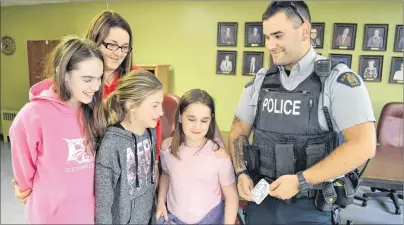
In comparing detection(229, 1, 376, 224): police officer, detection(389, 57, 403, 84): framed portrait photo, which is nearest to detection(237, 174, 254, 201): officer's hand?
detection(229, 1, 376, 224): police officer

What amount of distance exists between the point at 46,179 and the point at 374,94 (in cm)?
96

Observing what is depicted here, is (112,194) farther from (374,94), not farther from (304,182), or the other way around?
(374,94)

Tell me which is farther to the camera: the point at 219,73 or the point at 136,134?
the point at 219,73

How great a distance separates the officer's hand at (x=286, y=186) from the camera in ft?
2.19

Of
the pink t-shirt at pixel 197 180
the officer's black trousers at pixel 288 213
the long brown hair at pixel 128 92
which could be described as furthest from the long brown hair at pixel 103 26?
the officer's black trousers at pixel 288 213

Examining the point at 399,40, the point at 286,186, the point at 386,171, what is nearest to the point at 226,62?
the point at 286,186

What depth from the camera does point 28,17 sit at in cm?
77

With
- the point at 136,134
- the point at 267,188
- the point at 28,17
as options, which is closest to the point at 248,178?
the point at 267,188

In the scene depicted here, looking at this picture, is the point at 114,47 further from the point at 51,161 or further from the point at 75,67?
the point at 51,161

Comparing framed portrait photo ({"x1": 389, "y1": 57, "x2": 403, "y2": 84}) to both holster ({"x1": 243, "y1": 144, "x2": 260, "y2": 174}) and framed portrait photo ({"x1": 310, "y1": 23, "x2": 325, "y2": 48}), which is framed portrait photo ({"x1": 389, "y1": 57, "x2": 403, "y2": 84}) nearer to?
framed portrait photo ({"x1": 310, "y1": 23, "x2": 325, "y2": 48})

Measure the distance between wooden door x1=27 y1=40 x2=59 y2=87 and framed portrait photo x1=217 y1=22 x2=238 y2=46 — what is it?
0.43 m

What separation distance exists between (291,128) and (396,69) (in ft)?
1.42

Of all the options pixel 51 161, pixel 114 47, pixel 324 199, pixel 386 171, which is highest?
pixel 114 47

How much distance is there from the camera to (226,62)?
85 centimetres
